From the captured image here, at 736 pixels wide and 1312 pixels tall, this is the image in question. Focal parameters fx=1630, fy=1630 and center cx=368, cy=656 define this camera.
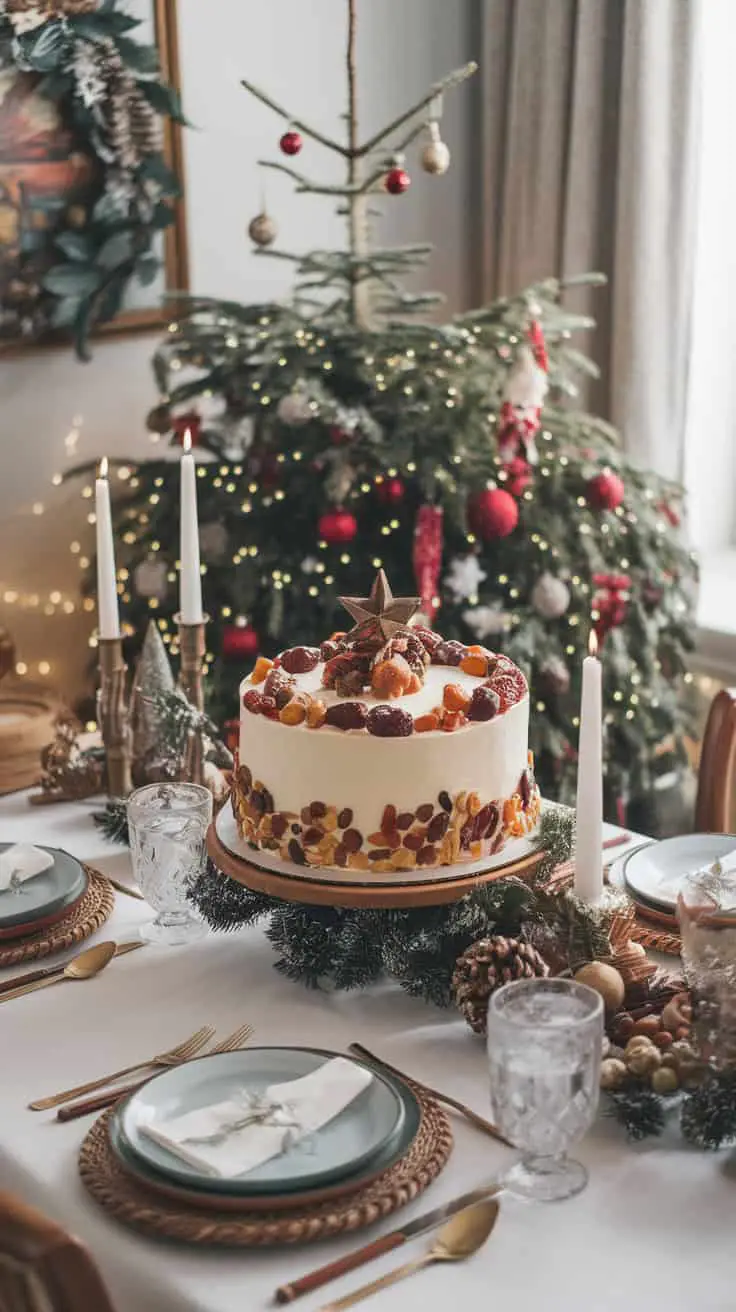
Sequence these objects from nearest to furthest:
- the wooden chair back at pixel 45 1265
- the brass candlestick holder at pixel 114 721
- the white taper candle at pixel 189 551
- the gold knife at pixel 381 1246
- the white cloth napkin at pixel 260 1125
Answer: the wooden chair back at pixel 45 1265 → the gold knife at pixel 381 1246 → the white cloth napkin at pixel 260 1125 → the white taper candle at pixel 189 551 → the brass candlestick holder at pixel 114 721

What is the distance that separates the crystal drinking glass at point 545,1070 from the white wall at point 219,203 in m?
2.31

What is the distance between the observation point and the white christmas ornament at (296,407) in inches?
113

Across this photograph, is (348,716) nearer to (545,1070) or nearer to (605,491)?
(545,1070)

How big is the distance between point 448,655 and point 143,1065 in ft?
1.88

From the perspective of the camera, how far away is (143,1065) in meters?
1.46

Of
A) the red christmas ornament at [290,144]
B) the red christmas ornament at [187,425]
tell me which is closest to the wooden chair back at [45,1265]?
the red christmas ornament at [187,425]

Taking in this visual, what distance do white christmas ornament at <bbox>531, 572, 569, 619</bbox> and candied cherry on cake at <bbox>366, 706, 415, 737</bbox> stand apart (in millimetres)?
1437

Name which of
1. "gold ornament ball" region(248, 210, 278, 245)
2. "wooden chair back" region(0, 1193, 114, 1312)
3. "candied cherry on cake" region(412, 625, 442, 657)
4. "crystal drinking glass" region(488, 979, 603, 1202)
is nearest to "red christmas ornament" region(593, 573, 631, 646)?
"gold ornament ball" region(248, 210, 278, 245)

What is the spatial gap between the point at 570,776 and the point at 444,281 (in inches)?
57.9

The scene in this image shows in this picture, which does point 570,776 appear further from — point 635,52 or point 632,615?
point 635,52

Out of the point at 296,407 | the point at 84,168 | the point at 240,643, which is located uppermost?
the point at 84,168

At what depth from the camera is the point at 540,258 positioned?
374cm

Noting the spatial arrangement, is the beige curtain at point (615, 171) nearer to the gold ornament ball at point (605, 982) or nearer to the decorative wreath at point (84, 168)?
the decorative wreath at point (84, 168)

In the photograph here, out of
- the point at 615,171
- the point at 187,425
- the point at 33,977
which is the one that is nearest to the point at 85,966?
the point at 33,977
